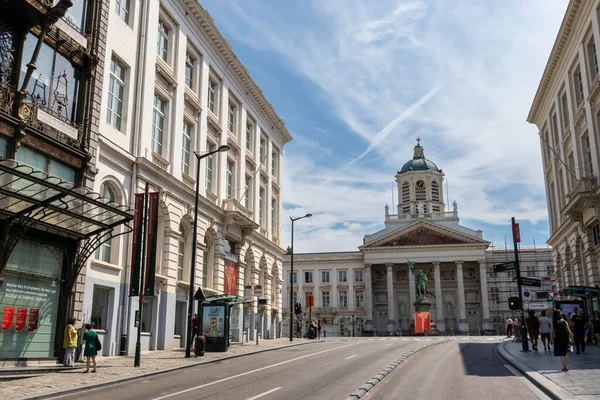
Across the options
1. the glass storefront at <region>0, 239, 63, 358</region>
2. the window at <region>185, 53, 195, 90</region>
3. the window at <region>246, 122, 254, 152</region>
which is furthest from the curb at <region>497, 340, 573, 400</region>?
the window at <region>246, 122, 254, 152</region>

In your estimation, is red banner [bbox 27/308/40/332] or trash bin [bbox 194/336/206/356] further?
trash bin [bbox 194/336/206/356]

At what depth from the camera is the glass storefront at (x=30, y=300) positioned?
17016 mm

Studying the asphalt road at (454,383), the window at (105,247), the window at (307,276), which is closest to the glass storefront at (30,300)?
the window at (105,247)

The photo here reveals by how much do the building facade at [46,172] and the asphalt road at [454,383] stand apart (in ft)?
30.9

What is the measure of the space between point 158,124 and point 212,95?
8179mm

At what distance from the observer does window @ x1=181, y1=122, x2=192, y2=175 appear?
3093cm

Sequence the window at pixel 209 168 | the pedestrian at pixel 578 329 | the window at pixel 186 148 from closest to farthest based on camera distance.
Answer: the pedestrian at pixel 578 329
the window at pixel 186 148
the window at pixel 209 168

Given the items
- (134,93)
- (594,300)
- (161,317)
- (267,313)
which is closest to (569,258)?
(594,300)

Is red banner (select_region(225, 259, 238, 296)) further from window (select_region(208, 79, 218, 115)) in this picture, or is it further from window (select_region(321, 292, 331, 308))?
Answer: window (select_region(321, 292, 331, 308))

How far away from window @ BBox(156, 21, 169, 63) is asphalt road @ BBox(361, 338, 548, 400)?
1907 centimetres

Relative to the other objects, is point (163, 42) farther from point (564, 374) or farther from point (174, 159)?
point (564, 374)

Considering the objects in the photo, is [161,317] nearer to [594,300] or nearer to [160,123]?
[160,123]

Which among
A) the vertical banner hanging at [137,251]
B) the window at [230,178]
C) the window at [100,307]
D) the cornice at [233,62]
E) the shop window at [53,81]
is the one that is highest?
the cornice at [233,62]

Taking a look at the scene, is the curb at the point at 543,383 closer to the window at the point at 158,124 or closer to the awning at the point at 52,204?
the awning at the point at 52,204
